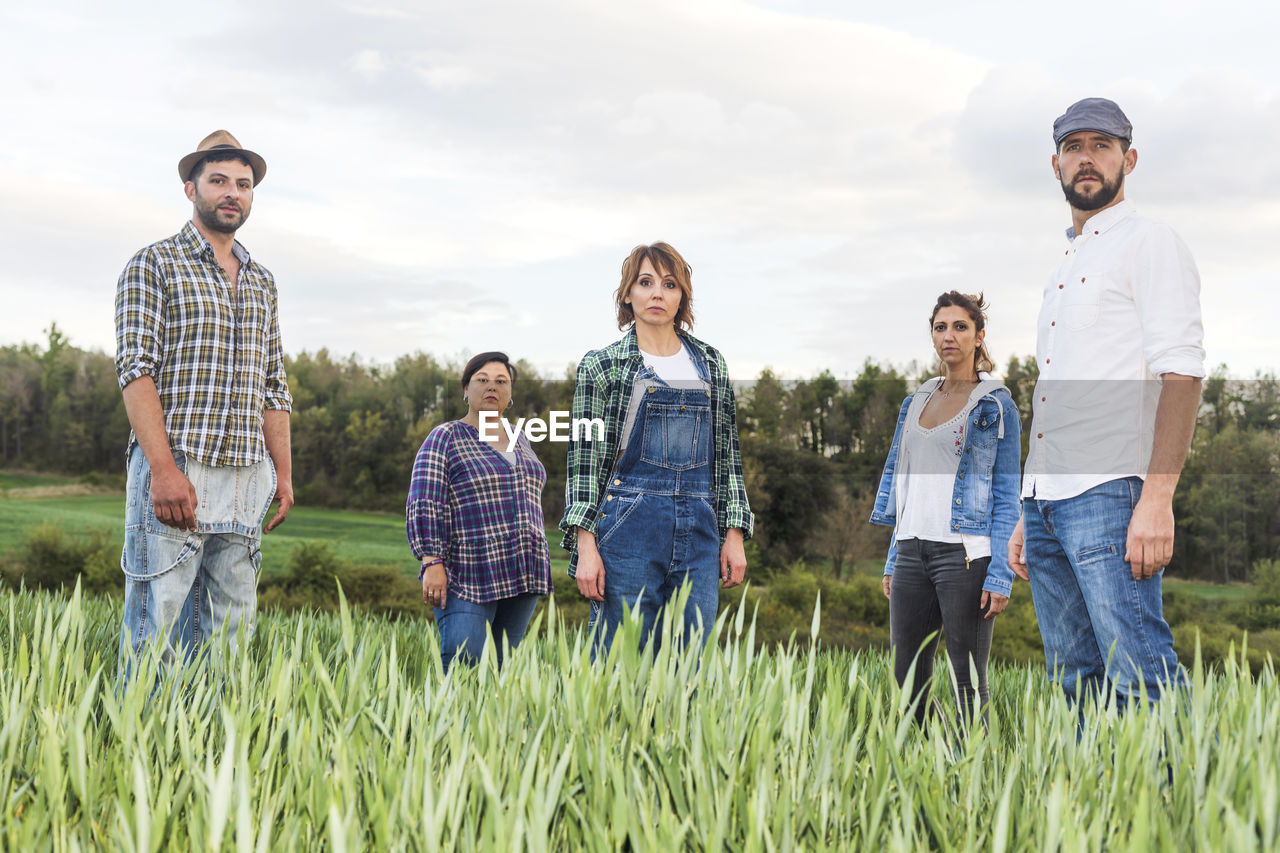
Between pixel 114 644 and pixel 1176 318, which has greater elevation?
pixel 1176 318

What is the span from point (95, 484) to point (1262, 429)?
2051cm

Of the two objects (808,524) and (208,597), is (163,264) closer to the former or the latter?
(208,597)

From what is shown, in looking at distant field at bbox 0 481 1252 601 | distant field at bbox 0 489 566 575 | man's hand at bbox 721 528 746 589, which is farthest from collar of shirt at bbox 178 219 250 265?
distant field at bbox 0 489 566 575

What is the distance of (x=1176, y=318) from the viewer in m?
2.48

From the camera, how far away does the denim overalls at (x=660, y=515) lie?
9.87ft

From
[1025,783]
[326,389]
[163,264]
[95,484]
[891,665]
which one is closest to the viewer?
[1025,783]

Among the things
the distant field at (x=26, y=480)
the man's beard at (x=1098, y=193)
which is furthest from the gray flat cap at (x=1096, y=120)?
the distant field at (x=26, y=480)

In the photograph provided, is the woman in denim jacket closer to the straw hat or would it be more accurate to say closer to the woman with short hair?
the woman with short hair

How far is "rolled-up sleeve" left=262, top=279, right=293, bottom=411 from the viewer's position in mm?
3550

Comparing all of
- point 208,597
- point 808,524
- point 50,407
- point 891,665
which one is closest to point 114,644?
point 208,597

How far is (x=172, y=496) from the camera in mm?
2934

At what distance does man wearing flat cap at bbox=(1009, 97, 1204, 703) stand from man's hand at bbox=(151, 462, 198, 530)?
2.70 meters

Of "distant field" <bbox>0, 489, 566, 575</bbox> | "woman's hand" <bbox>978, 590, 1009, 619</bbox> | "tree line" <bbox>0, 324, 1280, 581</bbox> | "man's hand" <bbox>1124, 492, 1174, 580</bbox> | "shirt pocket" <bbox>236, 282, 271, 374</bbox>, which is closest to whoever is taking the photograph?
"man's hand" <bbox>1124, 492, 1174, 580</bbox>

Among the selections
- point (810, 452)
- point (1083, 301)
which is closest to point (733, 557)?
point (1083, 301)
